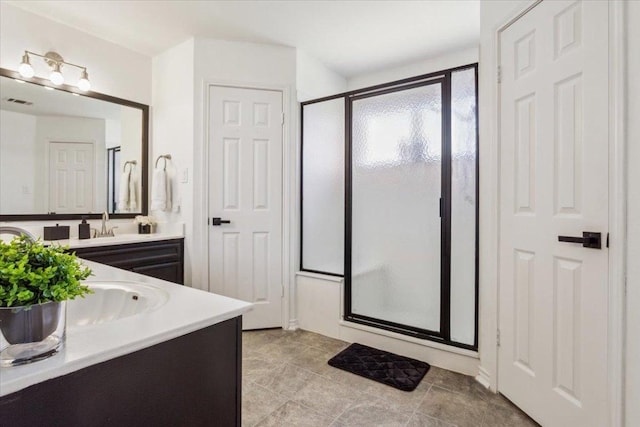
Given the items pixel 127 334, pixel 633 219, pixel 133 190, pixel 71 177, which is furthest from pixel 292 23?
pixel 127 334

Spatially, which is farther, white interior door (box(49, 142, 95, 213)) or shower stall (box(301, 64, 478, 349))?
white interior door (box(49, 142, 95, 213))

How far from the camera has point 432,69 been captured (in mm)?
3205

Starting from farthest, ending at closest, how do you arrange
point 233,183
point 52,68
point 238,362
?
point 233,183 → point 52,68 → point 238,362

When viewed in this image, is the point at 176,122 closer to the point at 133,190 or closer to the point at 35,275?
the point at 133,190

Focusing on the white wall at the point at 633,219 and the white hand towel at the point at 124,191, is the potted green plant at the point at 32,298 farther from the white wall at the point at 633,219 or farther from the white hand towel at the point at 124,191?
the white hand towel at the point at 124,191

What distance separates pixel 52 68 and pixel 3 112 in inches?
17.7

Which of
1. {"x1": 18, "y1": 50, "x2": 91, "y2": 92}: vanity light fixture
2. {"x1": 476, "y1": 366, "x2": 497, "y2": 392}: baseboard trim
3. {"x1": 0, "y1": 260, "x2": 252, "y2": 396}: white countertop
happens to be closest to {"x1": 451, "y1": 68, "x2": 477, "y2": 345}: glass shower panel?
{"x1": 476, "y1": 366, "x2": 497, "y2": 392}: baseboard trim

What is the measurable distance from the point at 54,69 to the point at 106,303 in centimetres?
217

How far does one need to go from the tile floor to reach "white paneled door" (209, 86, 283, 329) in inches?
26.0

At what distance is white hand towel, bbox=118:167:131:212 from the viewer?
289 centimetres

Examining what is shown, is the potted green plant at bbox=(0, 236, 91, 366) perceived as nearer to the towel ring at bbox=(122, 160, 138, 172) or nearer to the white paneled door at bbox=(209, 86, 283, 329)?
the white paneled door at bbox=(209, 86, 283, 329)

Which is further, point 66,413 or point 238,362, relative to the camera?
point 238,362

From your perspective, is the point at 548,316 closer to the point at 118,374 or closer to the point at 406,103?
the point at 406,103

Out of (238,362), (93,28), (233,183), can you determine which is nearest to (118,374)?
(238,362)
